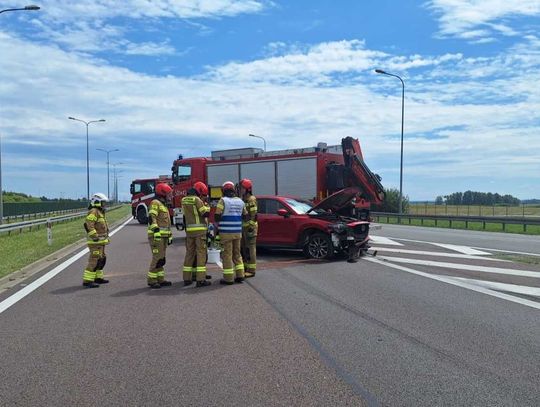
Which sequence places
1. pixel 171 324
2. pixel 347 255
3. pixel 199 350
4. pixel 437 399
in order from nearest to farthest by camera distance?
pixel 437 399 < pixel 199 350 < pixel 171 324 < pixel 347 255

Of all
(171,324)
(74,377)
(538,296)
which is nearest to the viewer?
(74,377)

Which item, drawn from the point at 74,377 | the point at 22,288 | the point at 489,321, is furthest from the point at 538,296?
the point at 22,288

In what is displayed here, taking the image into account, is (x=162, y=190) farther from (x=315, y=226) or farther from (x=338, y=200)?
(x=338, y=200)

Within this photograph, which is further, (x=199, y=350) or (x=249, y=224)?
(x=249, y=224)

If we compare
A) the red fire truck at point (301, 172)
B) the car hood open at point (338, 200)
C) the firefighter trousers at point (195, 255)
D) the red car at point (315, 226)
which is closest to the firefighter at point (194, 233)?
the firefighter trousers at point (195, 255)

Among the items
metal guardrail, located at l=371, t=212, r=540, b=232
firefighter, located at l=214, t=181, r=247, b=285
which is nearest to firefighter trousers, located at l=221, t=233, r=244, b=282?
firefighter, located at l=214, t=181, r=247, b=285

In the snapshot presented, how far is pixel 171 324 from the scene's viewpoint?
667 cm

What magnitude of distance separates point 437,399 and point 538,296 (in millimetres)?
5078

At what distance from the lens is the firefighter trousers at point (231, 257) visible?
9677mm

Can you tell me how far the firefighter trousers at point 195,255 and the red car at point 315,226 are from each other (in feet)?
13.2

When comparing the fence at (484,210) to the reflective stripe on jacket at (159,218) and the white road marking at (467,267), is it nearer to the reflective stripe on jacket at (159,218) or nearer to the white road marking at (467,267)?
the white road marking at (467,267)

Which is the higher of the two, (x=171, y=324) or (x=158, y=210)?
(x=158, y=210)

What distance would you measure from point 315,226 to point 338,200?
95 centimetres

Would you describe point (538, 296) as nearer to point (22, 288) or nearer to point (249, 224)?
point (249, 224)
